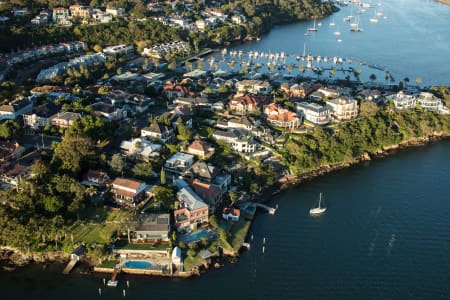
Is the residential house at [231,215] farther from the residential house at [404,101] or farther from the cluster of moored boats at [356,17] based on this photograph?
the cluster of moored boats at [356,17]

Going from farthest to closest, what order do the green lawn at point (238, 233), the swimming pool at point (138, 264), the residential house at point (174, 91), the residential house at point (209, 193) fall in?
the residential house at point (174, 91)
the residential house at point (209, 193)
the green lawn at point (238, 233)
the swimming pool at point (138, 264)

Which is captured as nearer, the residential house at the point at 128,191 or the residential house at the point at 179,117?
the residential house at the point at 128,191

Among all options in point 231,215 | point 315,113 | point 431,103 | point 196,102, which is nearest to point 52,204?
point 231,215

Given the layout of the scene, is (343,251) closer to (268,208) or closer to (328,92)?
(268,208)

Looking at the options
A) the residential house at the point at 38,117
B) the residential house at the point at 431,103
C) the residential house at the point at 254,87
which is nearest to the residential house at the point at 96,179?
the residential house at the point at 38,117

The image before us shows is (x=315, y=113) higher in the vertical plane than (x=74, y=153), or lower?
lower

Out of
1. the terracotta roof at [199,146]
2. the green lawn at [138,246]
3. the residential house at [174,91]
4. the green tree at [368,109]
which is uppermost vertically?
the residential house at [174,91]

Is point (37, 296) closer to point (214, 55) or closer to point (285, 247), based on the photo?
point (285, 247)

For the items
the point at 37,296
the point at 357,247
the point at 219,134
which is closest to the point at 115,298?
the point at 37,296
